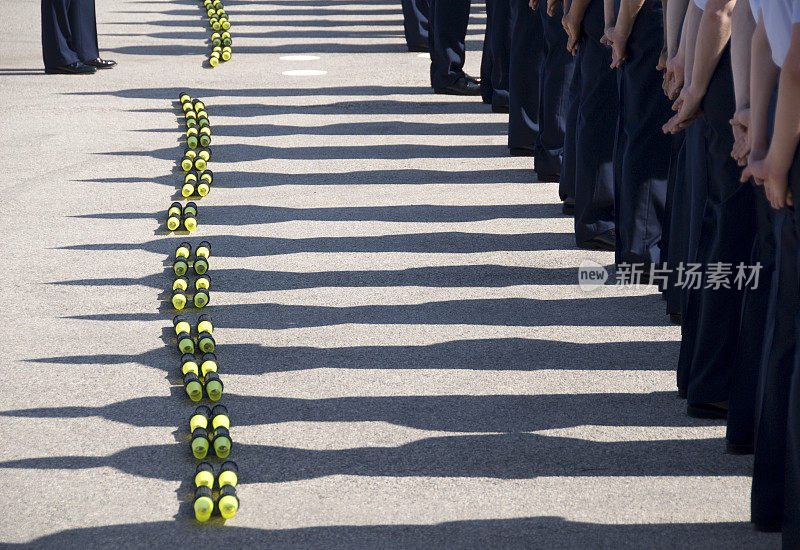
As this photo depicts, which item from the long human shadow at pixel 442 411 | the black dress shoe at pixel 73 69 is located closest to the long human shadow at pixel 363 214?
the long human shadow at pixel 442 411

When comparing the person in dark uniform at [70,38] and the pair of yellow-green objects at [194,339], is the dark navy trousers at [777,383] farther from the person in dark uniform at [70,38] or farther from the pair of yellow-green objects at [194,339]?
the person in dark uniform at [70,38]

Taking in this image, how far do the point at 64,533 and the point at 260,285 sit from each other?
8.76 feet

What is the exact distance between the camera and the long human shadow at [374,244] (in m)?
7.07

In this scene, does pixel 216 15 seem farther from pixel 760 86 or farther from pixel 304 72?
pixel 760 86

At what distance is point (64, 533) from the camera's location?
400 cm

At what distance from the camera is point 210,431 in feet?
15.2

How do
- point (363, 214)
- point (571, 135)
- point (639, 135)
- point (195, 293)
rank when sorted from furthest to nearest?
point (363, 214)
point (571, 135)
point (195, 293)
point (639, 135)

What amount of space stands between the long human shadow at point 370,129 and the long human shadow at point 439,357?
4642 millimetres

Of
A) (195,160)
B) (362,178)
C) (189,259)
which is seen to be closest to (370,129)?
(362,178)

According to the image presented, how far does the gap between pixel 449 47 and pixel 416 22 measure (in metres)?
2.50

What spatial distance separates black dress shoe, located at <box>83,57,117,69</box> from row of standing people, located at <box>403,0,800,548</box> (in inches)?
267

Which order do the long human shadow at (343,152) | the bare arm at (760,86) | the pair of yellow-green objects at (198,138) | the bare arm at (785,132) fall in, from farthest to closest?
the pair of yellow-green objects at (198,138) → the long human shadow at (343,152) → the bare arm at (760,86) → the bare arm at (785,132)

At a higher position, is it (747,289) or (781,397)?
(747,289)

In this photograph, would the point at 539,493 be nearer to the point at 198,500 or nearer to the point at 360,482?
the point at 360,482
